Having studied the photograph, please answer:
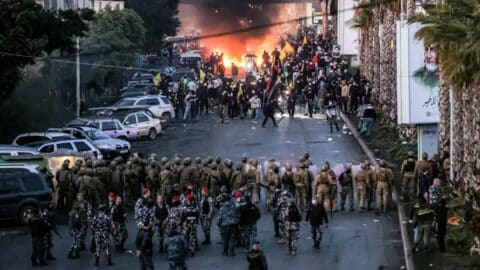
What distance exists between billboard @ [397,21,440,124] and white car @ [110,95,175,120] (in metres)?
21.2

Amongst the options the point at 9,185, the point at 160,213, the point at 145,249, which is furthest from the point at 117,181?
the point at 145,249

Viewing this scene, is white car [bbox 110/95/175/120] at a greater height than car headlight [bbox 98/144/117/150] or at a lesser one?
greater

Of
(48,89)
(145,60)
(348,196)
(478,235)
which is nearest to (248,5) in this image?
(145,60)

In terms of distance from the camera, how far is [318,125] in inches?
2018

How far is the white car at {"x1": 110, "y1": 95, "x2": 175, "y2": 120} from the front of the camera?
182ft

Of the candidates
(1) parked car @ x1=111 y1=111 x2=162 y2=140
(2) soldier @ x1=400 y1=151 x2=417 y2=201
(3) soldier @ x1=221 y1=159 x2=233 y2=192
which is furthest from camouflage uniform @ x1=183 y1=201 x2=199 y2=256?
(1) parked car @ x1=111 y1=111 x2=162 y2=140

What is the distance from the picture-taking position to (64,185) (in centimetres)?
3197

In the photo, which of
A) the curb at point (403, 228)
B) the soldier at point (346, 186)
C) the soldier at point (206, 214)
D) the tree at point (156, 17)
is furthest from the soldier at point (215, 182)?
the tree at point (156, 17)

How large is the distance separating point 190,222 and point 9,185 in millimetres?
6220

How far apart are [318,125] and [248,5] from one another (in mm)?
67664

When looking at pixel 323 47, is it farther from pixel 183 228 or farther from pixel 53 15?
pixel 183 228

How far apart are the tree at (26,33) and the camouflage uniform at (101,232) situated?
1500cm

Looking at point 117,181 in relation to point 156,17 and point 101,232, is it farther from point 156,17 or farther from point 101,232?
point 156,17

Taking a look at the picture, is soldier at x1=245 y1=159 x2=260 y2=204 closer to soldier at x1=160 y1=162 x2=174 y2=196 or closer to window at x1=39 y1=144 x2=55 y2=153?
soldier at x1=160 y1=162 x2=174 y2=196
